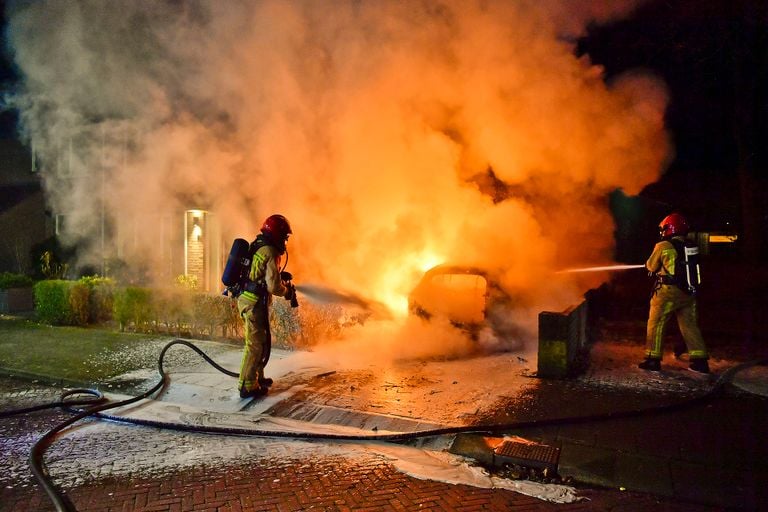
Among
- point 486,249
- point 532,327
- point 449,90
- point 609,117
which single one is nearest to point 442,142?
point 449,90

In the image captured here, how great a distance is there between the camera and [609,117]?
850 centimetres

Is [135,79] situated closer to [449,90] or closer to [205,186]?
[205,186]

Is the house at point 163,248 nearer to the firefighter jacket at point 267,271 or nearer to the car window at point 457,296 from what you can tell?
the car window at point 457,296

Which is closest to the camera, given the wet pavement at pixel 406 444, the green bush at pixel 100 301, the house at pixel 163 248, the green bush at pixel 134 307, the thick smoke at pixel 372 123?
the wet pavement at pixel 406 444

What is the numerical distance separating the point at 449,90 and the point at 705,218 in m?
6.50

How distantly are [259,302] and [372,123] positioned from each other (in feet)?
16.6

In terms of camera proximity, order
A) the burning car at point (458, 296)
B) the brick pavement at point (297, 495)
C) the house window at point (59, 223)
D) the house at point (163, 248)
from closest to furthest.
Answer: the brick pavement at point (297, 495)
the burning car at point (458, 296)
the house at point (163, 248)
the house window at point (59, 223)

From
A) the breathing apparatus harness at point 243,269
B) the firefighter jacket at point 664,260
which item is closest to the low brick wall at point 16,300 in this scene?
the breathing apparatus harness at point 243,269

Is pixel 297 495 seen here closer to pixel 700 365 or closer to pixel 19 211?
pixel 700 365

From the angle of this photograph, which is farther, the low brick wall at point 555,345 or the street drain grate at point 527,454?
the low brick wall at point 555,345

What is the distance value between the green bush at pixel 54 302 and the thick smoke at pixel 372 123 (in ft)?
8.20

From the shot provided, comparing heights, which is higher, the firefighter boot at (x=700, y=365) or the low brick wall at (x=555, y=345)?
the low brick wall at (x=555, y=345)

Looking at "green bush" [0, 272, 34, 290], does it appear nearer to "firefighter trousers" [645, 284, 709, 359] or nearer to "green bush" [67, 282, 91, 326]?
"green bush" [67, 282, 91, 326]

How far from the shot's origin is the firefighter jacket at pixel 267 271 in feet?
18.7
